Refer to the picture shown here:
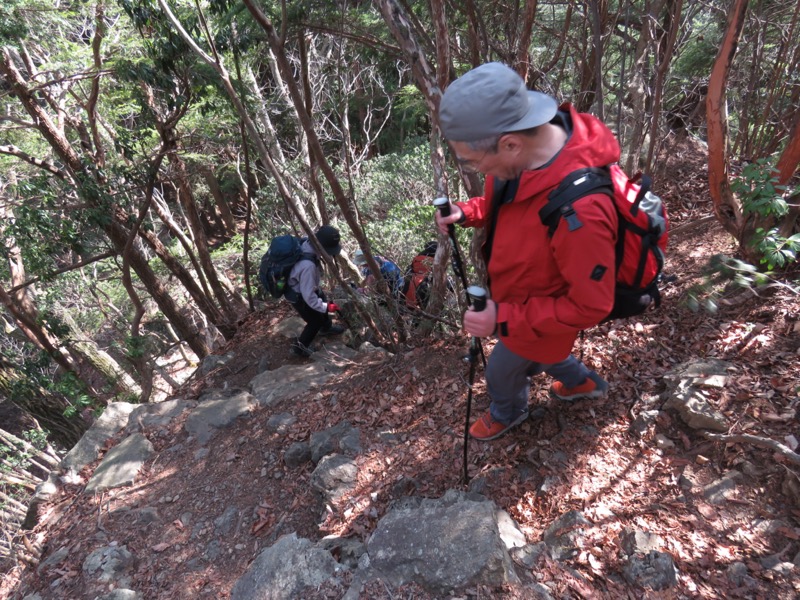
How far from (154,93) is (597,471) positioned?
8640mm

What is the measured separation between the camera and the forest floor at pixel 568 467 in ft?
6.84

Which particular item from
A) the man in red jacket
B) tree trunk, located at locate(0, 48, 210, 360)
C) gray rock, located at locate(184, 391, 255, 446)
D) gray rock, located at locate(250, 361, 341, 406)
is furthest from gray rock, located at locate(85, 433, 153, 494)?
the man in red jacket

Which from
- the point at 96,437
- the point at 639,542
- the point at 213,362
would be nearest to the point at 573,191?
the point at 639,542

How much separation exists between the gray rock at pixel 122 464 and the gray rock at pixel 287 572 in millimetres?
2063

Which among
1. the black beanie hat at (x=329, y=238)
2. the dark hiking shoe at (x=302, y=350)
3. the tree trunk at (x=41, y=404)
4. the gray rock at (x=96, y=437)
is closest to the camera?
the gray rock at (x=96, y=437)

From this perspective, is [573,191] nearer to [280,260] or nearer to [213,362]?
[280,260]

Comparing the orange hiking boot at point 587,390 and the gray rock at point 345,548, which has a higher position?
the orange hiking boot at point 587,390

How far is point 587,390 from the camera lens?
9.37 feet

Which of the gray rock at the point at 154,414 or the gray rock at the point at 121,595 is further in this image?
the gray rock at the point at 154,414

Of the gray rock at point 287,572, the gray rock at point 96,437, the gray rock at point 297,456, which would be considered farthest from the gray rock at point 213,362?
the gray rock at point 287,572

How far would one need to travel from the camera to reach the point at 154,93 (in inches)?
300

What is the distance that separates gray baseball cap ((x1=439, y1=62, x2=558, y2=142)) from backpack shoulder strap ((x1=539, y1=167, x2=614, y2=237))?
0.25 metres

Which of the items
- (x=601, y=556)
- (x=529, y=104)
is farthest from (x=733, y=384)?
(x=529, y=104)

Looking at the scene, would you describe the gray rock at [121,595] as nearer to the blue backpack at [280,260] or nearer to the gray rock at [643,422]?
the blue backpack at [280,260]
